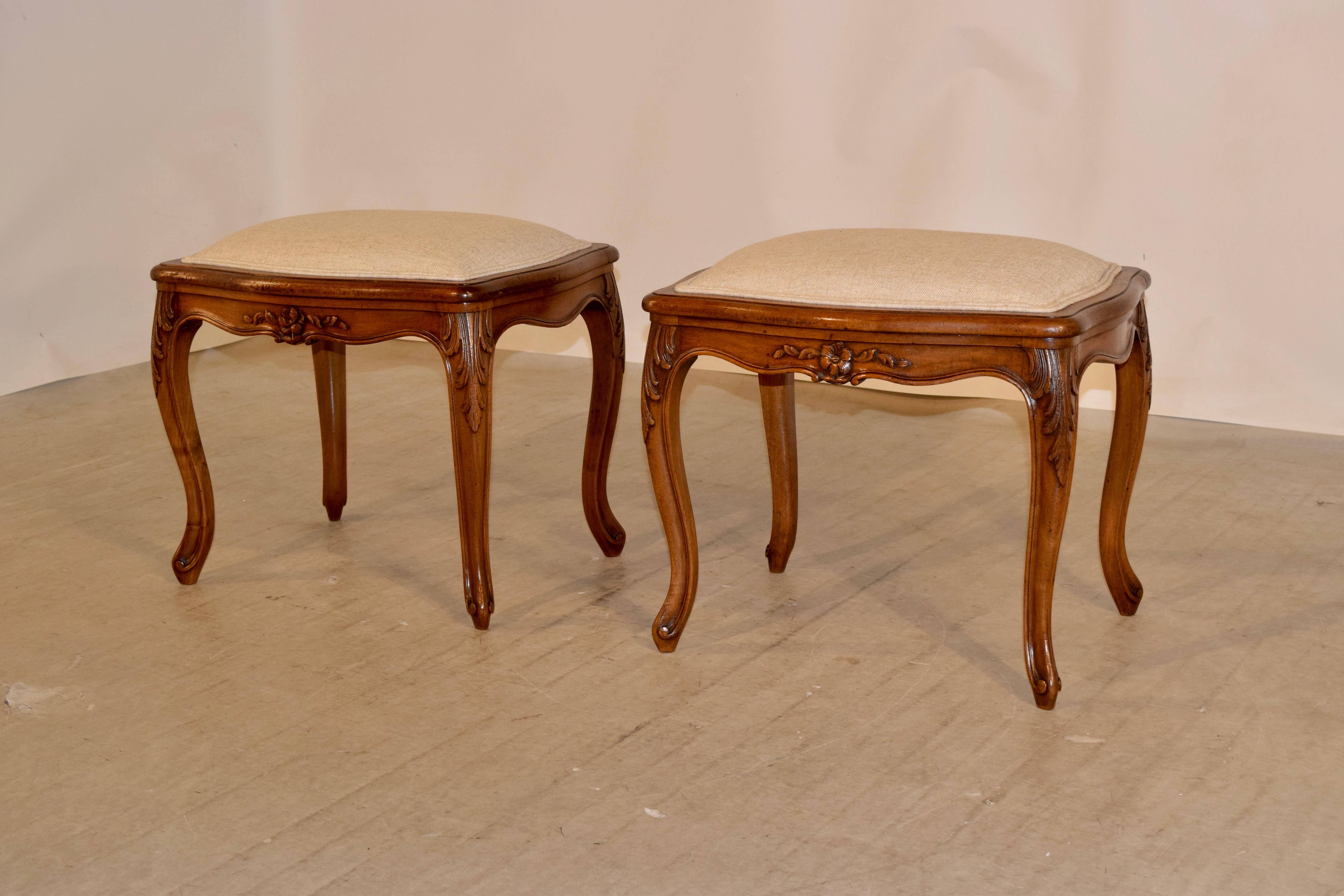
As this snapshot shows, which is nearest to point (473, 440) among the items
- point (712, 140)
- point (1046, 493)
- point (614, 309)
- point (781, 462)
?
point (614, 309)

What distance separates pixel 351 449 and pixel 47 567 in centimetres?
76

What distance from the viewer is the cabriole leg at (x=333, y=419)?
2182mm

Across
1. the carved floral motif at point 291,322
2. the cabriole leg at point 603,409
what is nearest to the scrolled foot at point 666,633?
the cabriole leg at point 603,409

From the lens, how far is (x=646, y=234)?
139 inches

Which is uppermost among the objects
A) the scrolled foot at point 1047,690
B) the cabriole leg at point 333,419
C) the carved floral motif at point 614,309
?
the carved floral motif at point 614,309

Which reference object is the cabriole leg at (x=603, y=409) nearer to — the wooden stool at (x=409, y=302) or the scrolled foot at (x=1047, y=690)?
the wooden stool at (x=409, y=302)

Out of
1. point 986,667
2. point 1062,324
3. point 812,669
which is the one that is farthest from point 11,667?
point 1062,324

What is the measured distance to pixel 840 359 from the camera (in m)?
1.54

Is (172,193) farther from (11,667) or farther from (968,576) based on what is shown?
(968,576)

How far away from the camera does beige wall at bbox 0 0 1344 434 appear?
9.27 ft

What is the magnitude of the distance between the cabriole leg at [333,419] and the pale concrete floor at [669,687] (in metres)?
0.08

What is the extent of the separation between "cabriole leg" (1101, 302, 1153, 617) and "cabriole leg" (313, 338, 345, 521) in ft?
4.11

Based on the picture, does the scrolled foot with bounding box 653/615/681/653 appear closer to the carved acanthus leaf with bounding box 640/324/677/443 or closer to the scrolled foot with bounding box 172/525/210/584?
the carved acanthus leaf with bounding box 640/324/677/443

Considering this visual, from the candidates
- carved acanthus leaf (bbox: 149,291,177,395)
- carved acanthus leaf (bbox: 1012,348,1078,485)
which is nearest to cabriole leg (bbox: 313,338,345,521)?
carved acanthus leaf (bbox: 149,291,177,395)
